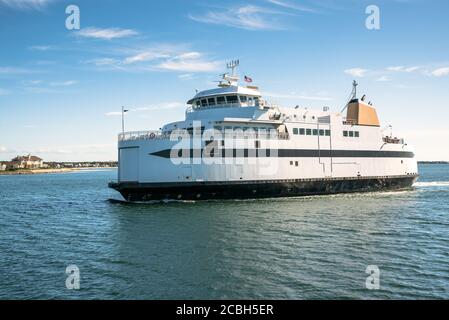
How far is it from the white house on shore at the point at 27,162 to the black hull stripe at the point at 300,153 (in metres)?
152

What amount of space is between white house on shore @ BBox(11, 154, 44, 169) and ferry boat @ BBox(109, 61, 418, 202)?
5848 inches

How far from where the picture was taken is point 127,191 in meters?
25.6

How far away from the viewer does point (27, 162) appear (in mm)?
159625

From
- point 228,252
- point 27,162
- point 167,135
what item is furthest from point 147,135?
point 27,162

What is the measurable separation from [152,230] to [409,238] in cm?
1090

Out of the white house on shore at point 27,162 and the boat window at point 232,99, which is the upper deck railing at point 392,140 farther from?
the white house on shore at point 27,162

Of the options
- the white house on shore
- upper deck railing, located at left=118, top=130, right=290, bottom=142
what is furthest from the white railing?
the white house on shore

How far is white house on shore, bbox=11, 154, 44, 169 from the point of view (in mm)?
157562

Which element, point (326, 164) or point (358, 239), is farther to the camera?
point (326, 164)

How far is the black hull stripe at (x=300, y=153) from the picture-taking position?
25302 millimetres

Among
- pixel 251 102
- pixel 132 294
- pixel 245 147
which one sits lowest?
pixel 132 294

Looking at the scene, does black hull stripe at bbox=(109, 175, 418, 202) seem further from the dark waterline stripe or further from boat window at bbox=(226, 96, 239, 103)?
boat window at bbox=(226, 96, 239, 103)

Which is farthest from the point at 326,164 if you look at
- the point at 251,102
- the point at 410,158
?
the point at 410,158
